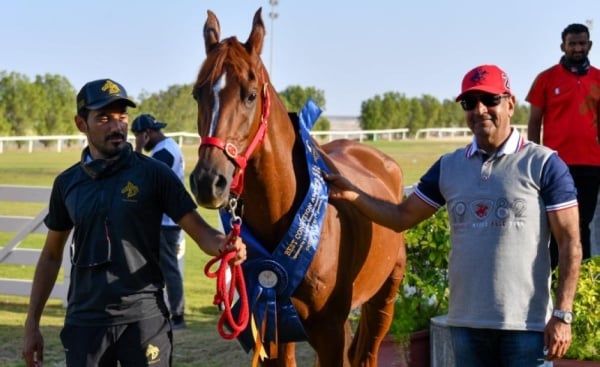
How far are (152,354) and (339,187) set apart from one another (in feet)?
4.29

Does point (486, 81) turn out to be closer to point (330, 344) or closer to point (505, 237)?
point (505, 237)

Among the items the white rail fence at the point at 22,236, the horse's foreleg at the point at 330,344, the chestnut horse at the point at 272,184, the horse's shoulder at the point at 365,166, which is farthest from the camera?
the white rail fence at the point at 22,236

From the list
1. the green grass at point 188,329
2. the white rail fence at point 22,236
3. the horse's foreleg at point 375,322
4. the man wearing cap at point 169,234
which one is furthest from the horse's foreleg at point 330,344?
the white rail fence at point 22,236

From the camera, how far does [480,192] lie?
3.79 metres

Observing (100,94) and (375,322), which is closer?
(100,94)

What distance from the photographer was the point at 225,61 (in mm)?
4055

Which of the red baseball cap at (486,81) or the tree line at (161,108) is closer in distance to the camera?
the red baseball cap at (486,81)

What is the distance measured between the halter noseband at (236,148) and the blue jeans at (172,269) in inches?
204

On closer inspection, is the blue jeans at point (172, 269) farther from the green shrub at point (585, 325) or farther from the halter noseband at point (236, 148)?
the halter noseband at point (236, 148)

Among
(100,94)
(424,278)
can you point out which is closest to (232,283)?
(100,94)

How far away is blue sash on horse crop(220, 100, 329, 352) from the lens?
4.48 meters

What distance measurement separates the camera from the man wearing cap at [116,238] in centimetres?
404

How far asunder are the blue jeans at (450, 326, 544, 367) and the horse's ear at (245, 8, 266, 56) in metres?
1.52

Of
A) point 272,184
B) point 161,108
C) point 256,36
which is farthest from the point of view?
point 161,108
